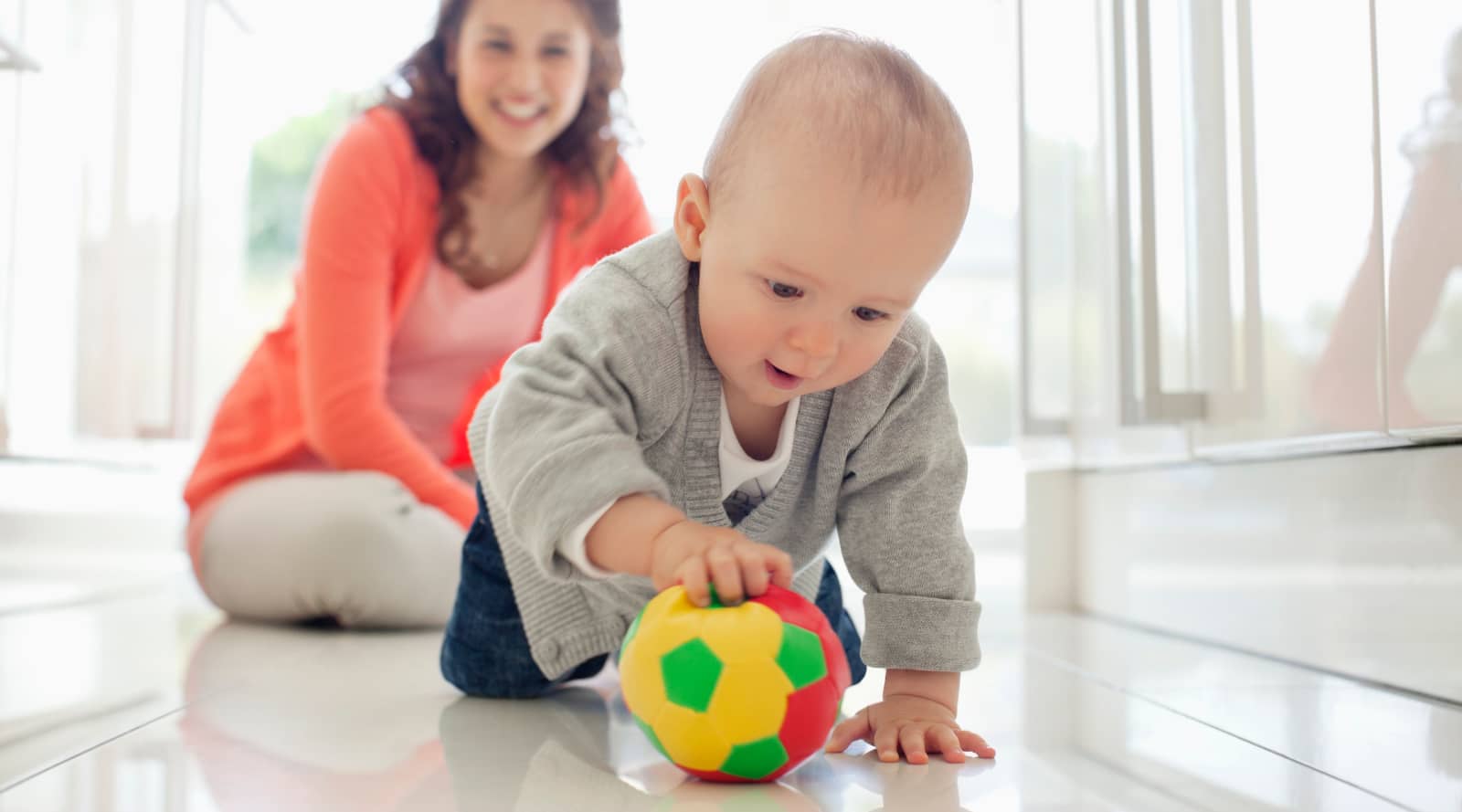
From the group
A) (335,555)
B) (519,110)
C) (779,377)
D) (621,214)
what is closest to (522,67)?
(519,110)

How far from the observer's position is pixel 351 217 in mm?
1816

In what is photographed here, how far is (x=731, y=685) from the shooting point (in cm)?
72

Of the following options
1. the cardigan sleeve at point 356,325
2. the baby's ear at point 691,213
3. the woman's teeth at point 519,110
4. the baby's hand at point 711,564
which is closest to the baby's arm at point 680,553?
the baby's hand at point 711,564

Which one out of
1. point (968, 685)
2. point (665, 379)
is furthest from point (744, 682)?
point (968, 685)

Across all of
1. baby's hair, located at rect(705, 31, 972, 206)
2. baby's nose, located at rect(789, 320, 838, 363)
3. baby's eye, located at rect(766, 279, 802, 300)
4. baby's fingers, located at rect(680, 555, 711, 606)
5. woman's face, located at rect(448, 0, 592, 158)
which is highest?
woman's face, located at rect(448, 0, 592, 158)

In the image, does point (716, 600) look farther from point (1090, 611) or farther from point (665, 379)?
point (1090, 611)

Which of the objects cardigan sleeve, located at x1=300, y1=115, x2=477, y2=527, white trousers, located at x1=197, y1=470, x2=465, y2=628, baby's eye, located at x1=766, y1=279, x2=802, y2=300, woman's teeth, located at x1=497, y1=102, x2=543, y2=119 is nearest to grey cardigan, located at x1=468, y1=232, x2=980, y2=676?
baby's eye, located at x1=766, y1=279, x2=802, y2=300

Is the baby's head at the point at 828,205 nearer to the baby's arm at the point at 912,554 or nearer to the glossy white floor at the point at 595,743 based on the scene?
the baby's arm at the point at 912,554

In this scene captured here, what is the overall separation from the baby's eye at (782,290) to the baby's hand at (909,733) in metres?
0.31

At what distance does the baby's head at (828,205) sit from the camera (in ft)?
2.61

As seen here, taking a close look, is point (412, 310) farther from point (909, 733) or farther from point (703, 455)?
point (909, 733)

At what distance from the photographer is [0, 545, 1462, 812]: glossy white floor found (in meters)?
0.72

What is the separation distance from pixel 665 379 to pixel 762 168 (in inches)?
6.9

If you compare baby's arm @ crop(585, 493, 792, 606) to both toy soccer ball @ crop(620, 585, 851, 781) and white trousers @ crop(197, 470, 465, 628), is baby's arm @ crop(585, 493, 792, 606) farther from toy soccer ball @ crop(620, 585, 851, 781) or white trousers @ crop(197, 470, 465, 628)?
white trousers @ crop(197, 470, 465, 628)
